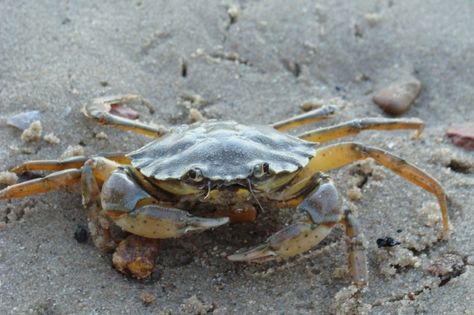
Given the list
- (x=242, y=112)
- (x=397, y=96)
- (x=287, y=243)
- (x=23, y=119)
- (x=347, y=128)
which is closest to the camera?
(x=287, y=243)

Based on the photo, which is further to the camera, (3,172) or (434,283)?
(3,172)

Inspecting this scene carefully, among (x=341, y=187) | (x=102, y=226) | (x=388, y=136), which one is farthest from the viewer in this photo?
(x=388, y=136)

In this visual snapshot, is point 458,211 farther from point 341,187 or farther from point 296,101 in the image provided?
point 296,101

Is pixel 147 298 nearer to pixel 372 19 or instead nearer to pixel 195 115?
pixel 195 115

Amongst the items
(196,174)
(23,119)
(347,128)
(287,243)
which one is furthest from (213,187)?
(23,119)

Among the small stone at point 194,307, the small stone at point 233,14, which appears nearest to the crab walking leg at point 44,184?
the small stone at point 194,307

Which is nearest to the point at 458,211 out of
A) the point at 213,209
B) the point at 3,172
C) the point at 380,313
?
the point at 380,313

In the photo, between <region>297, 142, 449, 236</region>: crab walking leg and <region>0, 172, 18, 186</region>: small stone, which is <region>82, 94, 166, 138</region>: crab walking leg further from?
<region>297, 142, 449, 236</region>: crab walking leg
